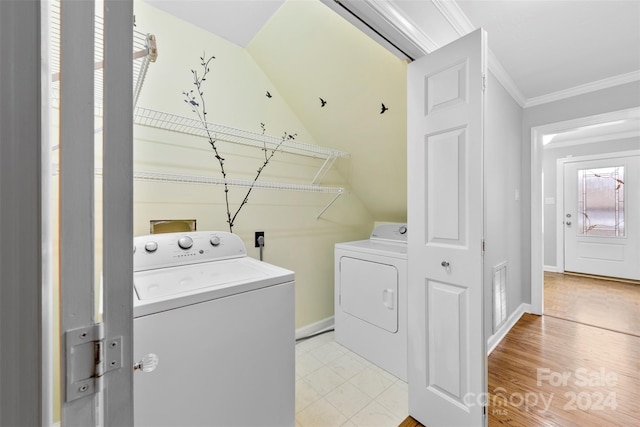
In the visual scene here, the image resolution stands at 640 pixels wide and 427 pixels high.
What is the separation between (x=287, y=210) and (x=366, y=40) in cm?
136

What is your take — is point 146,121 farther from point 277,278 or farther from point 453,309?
point 453,309

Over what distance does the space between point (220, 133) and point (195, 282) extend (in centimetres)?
108

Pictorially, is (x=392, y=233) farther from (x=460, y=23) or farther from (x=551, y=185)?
(x=551, y=185)

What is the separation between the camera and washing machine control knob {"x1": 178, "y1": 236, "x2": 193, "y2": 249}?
4.84 ft

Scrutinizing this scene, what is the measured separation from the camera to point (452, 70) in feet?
4.23

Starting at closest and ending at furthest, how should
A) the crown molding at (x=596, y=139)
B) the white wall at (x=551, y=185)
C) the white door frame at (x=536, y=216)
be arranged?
the white door frame at (x=536, y=216)
the crown molding at (x=596, y=139)
the white wall at (x=551, y=185)

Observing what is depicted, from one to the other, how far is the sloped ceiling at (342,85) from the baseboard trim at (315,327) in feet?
4.33

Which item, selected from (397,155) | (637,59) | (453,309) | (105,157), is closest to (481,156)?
(453,309)

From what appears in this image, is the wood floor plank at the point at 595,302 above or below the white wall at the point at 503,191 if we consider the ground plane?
below

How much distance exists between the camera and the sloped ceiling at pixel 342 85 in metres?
1.63

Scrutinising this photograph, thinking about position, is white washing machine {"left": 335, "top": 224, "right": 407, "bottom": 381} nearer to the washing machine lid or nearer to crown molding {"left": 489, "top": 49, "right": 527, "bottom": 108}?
the washing machine lid

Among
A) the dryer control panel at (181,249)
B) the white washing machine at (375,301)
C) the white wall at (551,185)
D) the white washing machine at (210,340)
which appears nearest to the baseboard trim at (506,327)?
the white washing machine at (375,301)

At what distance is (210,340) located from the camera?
41.0 inches

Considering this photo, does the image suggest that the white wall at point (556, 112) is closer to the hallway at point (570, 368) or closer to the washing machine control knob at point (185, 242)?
the hallway at point (570, 368)
